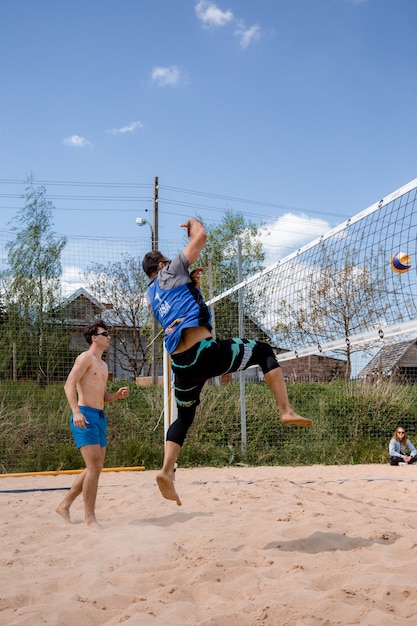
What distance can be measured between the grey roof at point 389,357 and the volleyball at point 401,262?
7.74 meters

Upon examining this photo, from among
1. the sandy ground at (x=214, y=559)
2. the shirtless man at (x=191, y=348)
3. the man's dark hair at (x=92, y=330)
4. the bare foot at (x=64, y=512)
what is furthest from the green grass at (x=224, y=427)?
the shirtless man at (x=191, y=348)

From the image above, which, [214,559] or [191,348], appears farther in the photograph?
[191,348]

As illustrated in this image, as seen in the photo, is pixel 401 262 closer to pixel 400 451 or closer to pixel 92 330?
pixel 92 330

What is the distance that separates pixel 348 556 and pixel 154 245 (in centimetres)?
629

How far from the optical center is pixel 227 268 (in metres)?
13.7

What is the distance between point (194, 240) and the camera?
3596 mm

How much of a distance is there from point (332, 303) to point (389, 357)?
30.6 ft

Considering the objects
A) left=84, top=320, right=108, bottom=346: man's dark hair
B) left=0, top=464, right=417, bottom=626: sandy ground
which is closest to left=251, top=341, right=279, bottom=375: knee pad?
left=0, top=464, right=417, bottom=626: sandy ground

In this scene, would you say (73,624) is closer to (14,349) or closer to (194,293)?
(194,293)

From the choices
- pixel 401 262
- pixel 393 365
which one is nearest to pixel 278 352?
pixel 401 262

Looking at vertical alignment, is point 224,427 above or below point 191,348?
below

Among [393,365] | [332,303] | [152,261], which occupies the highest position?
[332,303]

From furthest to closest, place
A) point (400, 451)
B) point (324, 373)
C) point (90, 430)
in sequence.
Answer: point (324, 373), point (400, 451), point (90, 430)

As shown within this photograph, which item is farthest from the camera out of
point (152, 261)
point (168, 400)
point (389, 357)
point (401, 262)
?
point (389, 357)
